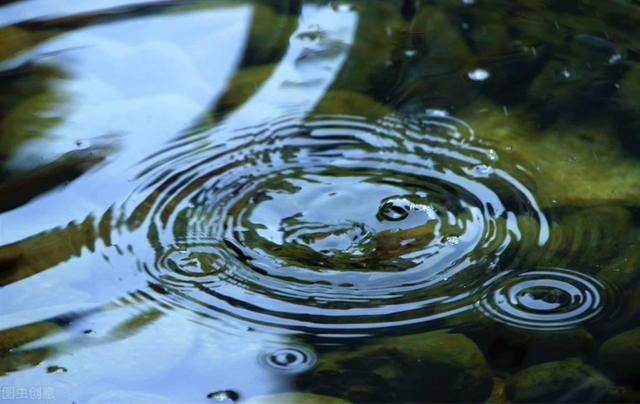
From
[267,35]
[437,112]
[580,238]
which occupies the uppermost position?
[267,35]

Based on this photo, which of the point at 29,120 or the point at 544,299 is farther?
the point at 29,120

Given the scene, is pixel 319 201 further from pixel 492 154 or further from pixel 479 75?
pixel 479 75

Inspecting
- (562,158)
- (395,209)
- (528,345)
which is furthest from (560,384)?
(562,158)

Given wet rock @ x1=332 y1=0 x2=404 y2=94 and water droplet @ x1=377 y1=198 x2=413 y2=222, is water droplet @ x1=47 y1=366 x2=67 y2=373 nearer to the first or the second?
water droplet @ x1=377 y1=198 x2=413 y2=222

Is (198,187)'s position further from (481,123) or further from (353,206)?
(481,123)

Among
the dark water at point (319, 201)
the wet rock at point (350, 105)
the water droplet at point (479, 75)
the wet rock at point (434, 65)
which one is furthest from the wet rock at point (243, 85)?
the water droplet at point (479, 75)

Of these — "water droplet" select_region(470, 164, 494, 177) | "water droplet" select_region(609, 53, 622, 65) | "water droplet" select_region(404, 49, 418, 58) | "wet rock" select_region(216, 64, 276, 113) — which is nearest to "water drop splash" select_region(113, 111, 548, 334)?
"water droplet" select_region(470, 164, 494, 177)

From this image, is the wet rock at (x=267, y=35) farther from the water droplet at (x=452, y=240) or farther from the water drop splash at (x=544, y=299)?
the water drop splash at (x=544, y=299)
